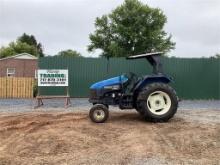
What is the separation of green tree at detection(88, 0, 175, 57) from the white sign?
24298 millimetres

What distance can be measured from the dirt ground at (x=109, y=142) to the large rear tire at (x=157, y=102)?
24cm

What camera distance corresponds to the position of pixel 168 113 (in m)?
11.2

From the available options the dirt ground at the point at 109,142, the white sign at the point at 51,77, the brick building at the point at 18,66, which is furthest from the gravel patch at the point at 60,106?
the brick building at the point at 18,66

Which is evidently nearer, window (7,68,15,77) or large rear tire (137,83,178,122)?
large rear tire (137,83,178,122)

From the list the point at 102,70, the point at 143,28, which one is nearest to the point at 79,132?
the point at 102,70

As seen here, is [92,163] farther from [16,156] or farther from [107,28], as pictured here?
[107,28]

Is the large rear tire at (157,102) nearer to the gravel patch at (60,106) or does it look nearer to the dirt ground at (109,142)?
the dirt ground at (109,142)

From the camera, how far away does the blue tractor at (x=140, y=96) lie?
11.0 metres

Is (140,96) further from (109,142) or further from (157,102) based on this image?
(109,142)

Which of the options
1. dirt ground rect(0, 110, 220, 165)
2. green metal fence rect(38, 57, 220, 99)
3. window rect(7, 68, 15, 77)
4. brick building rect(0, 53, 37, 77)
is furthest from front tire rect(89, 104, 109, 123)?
brick building rect(0, 53, 37, 77)

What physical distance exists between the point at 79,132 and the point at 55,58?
41.5 ft

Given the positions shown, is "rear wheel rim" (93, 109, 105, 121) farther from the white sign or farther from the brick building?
the brick building

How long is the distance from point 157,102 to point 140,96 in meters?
0.57

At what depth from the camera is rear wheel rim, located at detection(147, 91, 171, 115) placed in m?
11.2
